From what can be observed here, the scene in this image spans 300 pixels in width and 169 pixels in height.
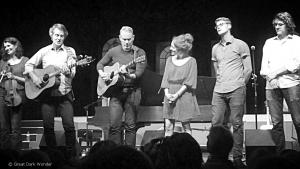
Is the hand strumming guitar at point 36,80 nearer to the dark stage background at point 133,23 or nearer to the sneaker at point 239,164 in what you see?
the sneaker at point 239,164

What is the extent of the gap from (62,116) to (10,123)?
126 centimetres

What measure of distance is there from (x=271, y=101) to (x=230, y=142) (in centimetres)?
254

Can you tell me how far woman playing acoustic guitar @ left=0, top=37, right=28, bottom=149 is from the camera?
693 centimetres

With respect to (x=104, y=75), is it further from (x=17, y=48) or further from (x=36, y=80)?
(x=17, y=48)

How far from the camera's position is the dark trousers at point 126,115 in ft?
20.5

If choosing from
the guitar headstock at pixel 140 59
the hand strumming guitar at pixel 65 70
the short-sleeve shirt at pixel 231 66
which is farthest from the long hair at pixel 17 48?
the short-sleeve shirt at pixel 231 66

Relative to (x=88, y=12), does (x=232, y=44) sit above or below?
below

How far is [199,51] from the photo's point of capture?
11.6 meters

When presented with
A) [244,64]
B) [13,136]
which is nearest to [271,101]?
[244,64]

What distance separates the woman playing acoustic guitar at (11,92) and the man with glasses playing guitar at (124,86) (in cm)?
148

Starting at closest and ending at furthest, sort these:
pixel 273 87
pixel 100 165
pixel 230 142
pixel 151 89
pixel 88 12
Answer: pixel 100 165 → pixel 230 142 → pixel 273 87 → pixel 151 89 → pixel 88 12

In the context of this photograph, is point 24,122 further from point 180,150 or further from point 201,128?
point 180,150

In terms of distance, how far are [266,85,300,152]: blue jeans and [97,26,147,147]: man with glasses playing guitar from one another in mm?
1885

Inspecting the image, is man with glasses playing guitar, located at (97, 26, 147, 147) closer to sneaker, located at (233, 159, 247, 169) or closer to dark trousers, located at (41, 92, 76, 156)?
dark trousers, located at (41, 92, 76, 156)
